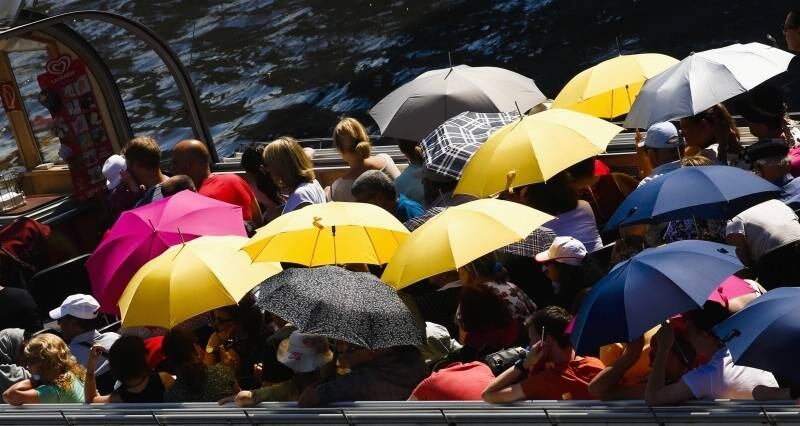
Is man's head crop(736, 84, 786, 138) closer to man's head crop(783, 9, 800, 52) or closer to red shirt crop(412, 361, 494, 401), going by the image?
man's head crop(783, 9, 800, 52)

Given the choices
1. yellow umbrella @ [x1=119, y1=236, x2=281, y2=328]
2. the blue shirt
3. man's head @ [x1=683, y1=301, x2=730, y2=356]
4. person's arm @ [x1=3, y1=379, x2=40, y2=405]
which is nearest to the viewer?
man's head @ [x1=683, y1=301, x2=730, y2=356]

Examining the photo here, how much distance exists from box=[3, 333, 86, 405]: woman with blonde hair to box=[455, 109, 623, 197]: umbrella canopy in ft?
7.54

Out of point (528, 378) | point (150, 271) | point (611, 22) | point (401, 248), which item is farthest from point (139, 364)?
point (611, 22)

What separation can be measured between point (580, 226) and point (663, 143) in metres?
0.75

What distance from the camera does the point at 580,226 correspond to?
813 centimetres

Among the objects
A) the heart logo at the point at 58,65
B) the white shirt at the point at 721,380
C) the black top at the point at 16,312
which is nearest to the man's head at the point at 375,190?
the black top at the point at 16,312

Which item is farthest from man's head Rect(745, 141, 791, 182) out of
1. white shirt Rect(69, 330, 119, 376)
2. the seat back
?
the seat back

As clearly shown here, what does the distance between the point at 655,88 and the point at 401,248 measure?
234 cm

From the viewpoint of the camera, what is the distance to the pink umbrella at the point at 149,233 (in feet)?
27.6

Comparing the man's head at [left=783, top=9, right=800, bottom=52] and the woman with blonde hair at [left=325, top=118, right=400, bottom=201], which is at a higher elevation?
the man's head at [left=783, top=9, right=800, bottom=52]

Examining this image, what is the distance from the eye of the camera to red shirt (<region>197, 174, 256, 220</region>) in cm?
984

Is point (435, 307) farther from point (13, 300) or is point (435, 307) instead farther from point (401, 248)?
point (13, 300)

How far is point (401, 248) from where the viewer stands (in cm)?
742

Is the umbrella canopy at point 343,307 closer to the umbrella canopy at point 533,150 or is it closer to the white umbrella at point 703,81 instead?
the umbrella canopy at point 533,150
